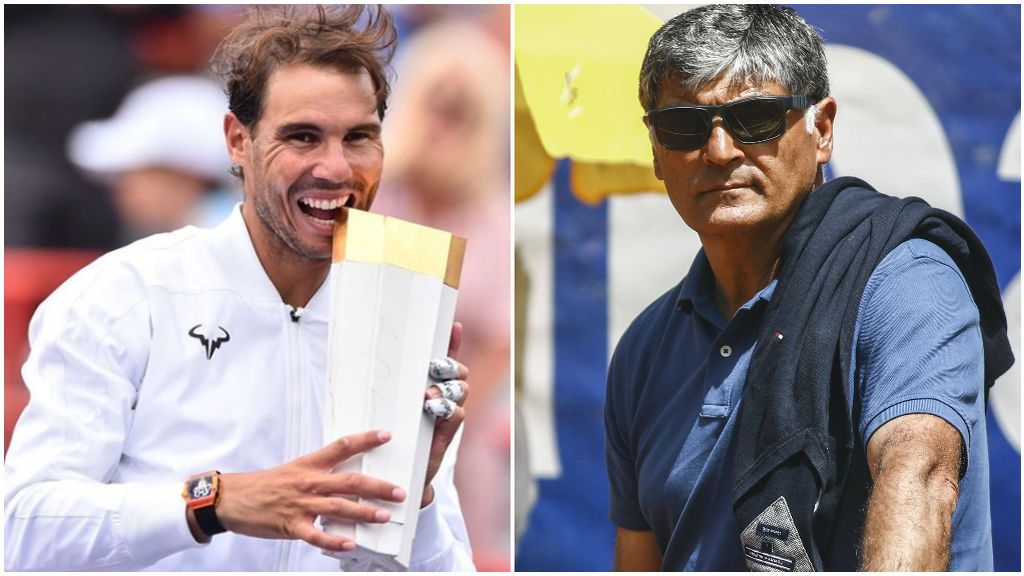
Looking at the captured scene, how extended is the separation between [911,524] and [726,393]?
0.61 m

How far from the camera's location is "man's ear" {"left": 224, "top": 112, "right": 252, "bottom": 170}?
343 cm

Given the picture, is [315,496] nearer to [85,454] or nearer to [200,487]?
[200,487]

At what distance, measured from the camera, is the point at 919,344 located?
2588mm

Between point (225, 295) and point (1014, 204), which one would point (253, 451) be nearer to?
point (225, 295)

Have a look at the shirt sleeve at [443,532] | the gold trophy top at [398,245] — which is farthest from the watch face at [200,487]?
the gold trophy top at [398,245]

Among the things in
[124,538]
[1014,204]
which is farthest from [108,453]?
[1014,204]

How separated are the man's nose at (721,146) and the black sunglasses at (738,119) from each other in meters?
0.01

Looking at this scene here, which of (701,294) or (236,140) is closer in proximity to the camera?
(701,294)

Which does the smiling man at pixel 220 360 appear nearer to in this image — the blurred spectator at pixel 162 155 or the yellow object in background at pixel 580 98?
the blurred spectator at pixel 162 155

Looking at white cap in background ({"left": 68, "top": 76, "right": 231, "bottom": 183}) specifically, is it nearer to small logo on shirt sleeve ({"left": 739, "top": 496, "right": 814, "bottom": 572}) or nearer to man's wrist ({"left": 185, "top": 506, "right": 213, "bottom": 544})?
man's wrist ({"left": 185, "top": 506, "right": 213, "bottom": 544})

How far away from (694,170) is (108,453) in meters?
1.69

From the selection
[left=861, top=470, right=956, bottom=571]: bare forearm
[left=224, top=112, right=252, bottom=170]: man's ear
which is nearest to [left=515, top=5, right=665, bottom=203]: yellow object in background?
[left=224, top=112, right=252, bottom=170]: man's ear

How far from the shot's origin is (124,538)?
3004 millimetres

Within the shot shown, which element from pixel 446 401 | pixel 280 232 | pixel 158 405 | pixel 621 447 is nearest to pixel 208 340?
pixel 158 405
